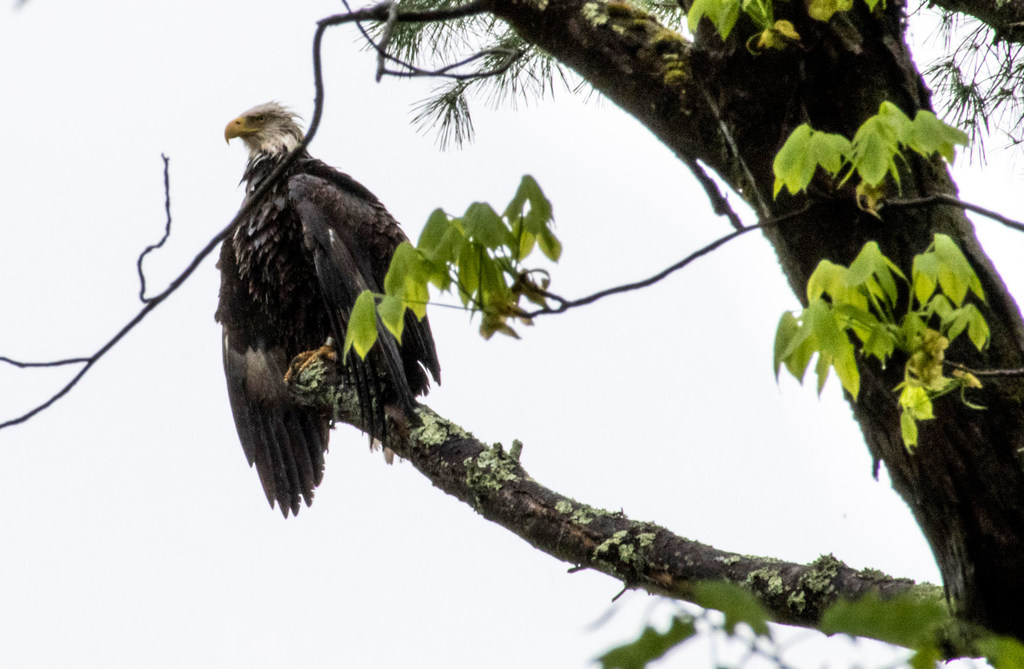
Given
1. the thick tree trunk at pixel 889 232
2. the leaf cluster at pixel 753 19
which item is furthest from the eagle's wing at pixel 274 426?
the leaf cluster at pixel 753 19

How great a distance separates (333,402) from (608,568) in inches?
62.6

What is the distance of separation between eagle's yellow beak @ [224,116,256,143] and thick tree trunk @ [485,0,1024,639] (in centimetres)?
446

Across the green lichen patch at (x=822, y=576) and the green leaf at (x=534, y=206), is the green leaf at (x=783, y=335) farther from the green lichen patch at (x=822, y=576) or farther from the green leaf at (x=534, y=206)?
the green lichen patch at (x=822, y=576)

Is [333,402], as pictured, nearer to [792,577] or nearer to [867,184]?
[792,577]

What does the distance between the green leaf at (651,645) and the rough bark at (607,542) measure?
1028 millimetres

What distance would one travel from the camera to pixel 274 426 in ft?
14.0

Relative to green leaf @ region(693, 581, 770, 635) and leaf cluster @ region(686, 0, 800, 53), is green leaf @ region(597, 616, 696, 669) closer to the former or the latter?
green leaf @ region(693, 581, 770, 635)

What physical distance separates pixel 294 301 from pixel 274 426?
498 mm

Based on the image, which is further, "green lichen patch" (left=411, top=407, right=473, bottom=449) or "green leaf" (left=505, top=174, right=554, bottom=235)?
"green lichen patch" (left=411, top=407, right=473, bottom=449)

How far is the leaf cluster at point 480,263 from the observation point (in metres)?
1.56

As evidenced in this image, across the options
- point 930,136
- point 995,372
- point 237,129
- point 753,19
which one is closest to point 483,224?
point 753,19

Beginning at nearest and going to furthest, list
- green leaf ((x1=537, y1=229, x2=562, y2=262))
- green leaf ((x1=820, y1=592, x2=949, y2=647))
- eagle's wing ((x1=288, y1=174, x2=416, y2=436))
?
A: green leaf ((x1=820, y1=592, x2=949, y2=647)) → green leaf ((x1=537, y1=229, x2=562, y2=262)) → eagle's wing ((x1=288, y1=174, x2=416, y2=436))

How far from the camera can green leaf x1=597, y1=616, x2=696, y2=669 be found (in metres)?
0.88

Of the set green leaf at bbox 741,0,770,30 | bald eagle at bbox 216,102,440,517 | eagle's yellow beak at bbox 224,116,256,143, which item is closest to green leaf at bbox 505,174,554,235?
green leaf at bbox 741,0,770,30
